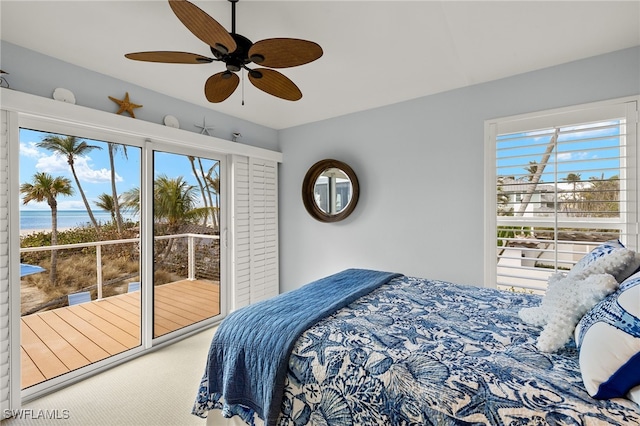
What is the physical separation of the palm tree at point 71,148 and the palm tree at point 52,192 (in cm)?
10

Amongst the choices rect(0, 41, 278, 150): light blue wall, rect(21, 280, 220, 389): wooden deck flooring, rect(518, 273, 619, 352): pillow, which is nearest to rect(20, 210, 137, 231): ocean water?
rect(21, 280, 220, 389): wooden deck flooring

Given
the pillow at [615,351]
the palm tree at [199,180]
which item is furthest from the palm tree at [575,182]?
the palm tree at [199,180]

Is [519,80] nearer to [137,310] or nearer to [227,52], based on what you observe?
[227,52]

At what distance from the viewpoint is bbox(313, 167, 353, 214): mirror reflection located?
138 inches

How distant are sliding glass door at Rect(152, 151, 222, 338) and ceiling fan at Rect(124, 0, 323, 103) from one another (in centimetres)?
137

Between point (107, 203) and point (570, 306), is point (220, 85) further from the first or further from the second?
point (570, 306)

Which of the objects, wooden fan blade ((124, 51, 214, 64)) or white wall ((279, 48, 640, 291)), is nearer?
wooden fan blade ((124, 51, 214, 64))

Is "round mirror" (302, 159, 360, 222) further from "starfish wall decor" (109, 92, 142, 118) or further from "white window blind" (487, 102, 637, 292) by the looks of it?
"starfish wall decor" (109, 92, 142, 118)

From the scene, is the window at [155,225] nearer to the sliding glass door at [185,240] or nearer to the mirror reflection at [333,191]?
the sliding glass door at [185,240]

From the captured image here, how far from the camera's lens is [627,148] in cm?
216

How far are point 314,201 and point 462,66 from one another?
209 cm

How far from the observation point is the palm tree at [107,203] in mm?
2539

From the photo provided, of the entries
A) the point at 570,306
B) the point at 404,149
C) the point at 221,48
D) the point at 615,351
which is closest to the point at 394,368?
the point at 615,351

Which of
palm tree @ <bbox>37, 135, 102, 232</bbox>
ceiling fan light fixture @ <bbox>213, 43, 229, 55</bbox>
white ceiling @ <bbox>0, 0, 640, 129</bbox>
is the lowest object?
palm tree @ <bbox>37, 135, 102, 232</bbox>
